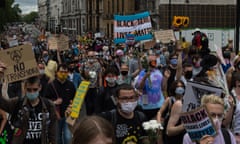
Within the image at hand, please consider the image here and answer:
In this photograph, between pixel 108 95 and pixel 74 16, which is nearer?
pixel 108 95

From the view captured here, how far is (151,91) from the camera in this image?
827 centimetres

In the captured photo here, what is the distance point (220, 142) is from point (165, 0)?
45823 mm

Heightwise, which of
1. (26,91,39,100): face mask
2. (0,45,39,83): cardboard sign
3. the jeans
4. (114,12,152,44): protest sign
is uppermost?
(114,12,152,44): protest sign

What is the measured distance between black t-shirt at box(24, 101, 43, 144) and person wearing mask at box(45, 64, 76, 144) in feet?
8.28

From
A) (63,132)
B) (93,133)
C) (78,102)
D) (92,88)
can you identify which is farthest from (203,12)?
(93,133)

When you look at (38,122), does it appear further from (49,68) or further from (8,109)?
(49,68)

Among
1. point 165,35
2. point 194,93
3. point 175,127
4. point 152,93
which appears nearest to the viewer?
point 194,93

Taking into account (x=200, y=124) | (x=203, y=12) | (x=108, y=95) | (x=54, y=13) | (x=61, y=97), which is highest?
(x=54, y=13)

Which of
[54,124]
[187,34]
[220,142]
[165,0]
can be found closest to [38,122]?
[54,124]

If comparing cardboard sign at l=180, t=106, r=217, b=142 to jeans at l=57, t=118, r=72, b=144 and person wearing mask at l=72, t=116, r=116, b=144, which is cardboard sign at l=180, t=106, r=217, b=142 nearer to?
person wearing mask at l=72, t=116, r=116, b=144

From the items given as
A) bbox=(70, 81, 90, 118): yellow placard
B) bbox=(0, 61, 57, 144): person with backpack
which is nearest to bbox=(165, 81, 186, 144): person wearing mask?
bbox=(70, 81, 90, 118): yellow placard

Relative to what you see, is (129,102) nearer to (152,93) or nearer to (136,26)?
(152,93)

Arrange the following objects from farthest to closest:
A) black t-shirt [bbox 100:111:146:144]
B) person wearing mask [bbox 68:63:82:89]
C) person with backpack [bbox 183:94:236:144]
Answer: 1. person wearing mask [bbox 68:63:82:89]
2. black t-shirt [bbox 100:111:146:144]
3. person with backpack [bbox 183:94:236:144]

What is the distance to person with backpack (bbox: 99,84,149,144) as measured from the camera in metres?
5.00
